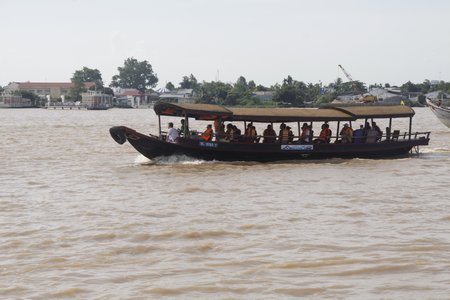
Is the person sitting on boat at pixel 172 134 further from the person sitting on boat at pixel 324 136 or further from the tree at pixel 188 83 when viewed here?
the tree at pixel 188 83

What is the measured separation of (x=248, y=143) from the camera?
2031cm

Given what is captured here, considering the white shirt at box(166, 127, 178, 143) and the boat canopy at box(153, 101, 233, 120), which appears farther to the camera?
the white shirt at box(166, 127, 178, 143)

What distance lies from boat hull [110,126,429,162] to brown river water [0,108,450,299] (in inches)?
12.1

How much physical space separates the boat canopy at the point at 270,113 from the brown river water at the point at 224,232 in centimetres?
143

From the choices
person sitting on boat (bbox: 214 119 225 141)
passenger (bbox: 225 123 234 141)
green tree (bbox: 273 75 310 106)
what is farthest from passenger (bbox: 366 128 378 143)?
green tree (bbox: 273 75 310 106)

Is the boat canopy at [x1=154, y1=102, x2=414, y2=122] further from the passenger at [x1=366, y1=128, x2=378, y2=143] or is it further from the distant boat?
the distant boat

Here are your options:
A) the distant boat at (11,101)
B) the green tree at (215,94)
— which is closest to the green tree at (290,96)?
the green tree at (215,94)

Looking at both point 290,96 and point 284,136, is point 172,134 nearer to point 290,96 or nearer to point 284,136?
Answer: point 284,136

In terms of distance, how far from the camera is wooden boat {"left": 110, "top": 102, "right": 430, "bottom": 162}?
65.2 ft

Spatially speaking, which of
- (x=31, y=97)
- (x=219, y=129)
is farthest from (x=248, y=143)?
(x=31, y=97)

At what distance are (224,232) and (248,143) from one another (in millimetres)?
8977

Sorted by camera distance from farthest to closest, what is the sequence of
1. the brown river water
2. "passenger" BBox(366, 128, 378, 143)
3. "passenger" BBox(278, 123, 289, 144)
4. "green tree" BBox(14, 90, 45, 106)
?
"green tree" BBox(14, 90, 45, 106), "passenger" BBox(366, 128, 378, 143), "passenger" BBox(278, 123, 289, 144), the brown river water

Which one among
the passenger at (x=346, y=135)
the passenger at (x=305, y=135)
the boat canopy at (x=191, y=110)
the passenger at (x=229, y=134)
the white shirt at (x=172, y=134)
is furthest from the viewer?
the passenger at (x=346, y=135)

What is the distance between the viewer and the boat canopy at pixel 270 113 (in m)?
20.1
